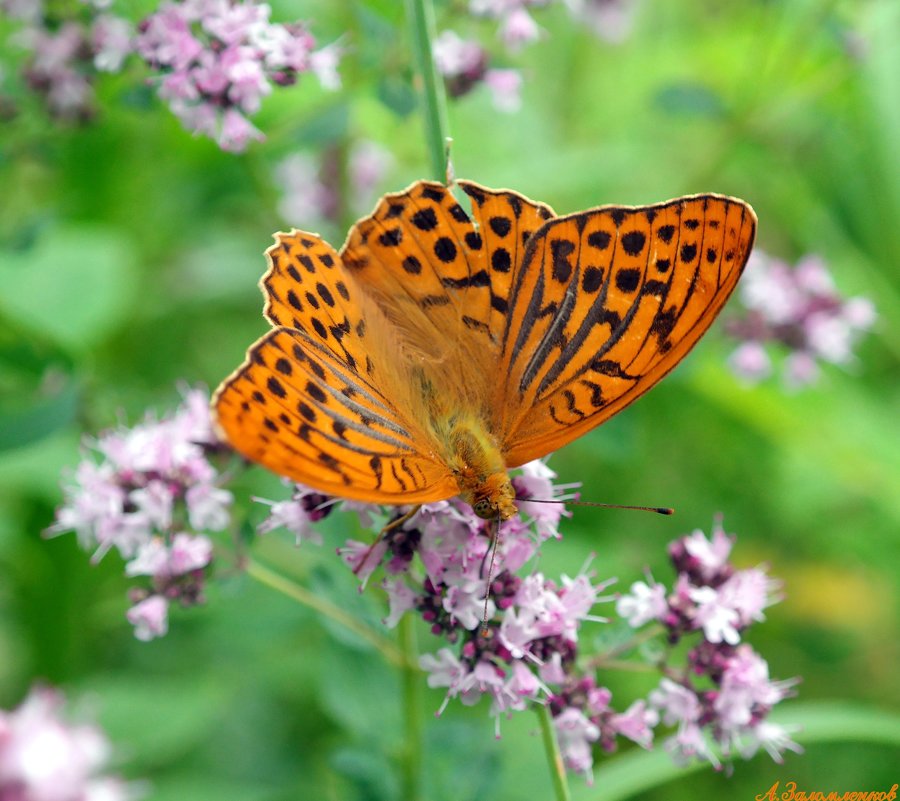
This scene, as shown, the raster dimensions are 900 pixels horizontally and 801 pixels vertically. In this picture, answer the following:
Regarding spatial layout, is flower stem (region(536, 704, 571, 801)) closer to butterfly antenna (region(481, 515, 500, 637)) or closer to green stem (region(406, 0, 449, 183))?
butterfly antenna (region(481, 515, 500, 637))

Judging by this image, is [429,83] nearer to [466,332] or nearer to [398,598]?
[466,332]

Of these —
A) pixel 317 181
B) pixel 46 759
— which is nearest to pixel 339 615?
pixel 46 759

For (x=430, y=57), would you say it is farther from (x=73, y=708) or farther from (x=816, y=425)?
(x=816, y=425)

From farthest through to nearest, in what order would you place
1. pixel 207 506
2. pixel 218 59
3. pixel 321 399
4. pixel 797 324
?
pixel 797 324, pixel 218 59, pixel 207 506, pixel 321 399

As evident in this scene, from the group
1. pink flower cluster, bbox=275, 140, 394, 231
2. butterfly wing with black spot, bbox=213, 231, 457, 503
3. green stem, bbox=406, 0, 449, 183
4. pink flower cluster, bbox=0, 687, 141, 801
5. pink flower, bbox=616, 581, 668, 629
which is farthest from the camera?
pink flower cluster, bbox=275, 140, 394, 231

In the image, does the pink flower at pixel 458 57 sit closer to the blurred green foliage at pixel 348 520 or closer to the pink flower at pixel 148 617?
the blurred green foliage at pixel 348 520

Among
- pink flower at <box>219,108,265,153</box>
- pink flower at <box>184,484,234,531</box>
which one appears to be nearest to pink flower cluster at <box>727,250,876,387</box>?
pink flower at <box>219,108,265,153</box>

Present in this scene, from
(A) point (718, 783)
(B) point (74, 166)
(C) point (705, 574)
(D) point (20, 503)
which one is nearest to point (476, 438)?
(C) point (705, 574)
